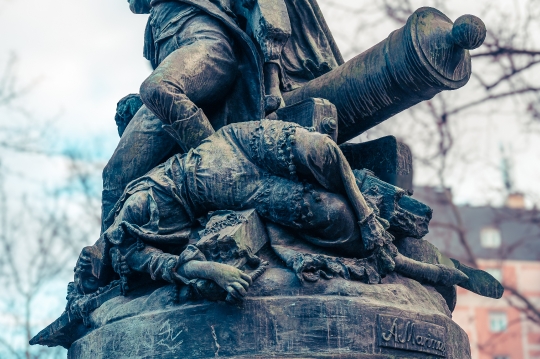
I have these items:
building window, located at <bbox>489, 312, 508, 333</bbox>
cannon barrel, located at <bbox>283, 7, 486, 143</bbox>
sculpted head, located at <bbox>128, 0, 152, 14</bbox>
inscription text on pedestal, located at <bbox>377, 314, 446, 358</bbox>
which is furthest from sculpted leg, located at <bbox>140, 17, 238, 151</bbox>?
building window, located at <bbox>489, 312, 508, 333</bbox>

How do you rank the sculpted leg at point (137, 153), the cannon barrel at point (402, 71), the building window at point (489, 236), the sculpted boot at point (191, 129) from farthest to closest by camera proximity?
1. the building window at point (489, 236)
2. the sculpted leg at point (137, 153)
3. the sculpted boot at point (191, 129)
4. the cannon barrel at point (402, 71)

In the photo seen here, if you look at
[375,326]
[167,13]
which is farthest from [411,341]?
[167,13]

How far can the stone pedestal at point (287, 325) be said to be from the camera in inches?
156

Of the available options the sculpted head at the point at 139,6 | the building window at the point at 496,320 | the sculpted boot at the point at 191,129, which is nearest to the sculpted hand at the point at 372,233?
the sculpted boot at the point at 191,129

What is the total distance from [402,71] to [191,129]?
1175 millimetres

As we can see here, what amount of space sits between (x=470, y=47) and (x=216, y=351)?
204 centimetres

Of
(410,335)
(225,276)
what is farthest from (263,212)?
(410,335)

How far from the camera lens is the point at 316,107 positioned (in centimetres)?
476

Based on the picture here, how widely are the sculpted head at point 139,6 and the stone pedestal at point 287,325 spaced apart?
2135 millimetres

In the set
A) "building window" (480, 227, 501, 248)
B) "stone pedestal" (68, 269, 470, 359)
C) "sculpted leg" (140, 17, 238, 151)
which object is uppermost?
"building window" (480, 227, 501, 248)

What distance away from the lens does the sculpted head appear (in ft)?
18.6
